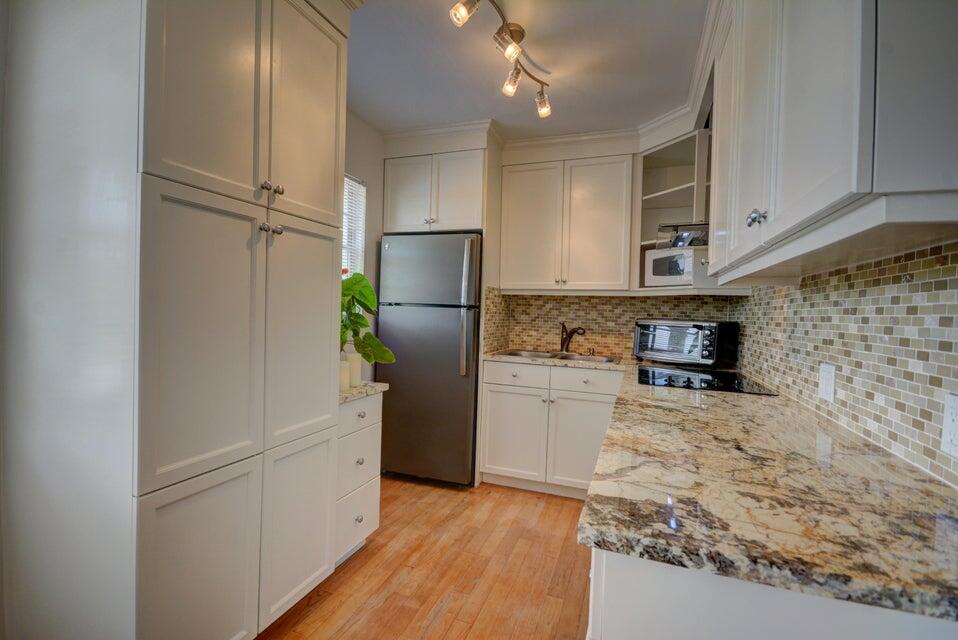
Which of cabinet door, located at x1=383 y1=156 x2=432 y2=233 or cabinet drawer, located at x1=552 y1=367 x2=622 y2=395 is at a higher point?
cabinet door, located at x1=383 y1=156 x2=432 y2=233

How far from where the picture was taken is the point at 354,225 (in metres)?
2.84

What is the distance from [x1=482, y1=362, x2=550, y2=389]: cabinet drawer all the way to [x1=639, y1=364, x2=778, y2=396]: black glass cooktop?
67cm

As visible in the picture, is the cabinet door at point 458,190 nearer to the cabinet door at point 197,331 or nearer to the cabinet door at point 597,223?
the cabinet door at point 597,223

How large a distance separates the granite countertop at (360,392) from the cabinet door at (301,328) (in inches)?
3.3

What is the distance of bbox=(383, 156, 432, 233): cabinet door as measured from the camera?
9.67ft

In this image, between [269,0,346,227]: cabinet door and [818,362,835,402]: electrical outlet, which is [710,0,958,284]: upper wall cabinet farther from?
[269,0,346,227]: cabinet door

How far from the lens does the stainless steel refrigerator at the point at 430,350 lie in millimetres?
2797

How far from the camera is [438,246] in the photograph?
2.84 metres

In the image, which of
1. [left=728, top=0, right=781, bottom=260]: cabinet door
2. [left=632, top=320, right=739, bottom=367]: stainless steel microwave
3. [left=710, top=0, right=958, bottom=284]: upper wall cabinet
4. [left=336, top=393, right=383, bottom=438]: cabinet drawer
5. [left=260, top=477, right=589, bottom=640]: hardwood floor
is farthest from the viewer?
[left=632, top=320, right=739, bottom=367]: stainless steel microwave

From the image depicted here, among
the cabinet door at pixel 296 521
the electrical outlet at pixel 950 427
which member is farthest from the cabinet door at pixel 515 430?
the electrical outlet at pixel 950 427

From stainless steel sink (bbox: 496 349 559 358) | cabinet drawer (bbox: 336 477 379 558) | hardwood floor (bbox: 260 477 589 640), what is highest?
stainless steel sink (bbox: 496 349 559 358)

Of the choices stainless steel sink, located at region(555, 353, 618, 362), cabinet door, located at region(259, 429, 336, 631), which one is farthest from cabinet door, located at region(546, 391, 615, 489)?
cabinet door, located at region(259, 429, 336, 631)

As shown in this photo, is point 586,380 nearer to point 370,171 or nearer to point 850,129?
point 370,171

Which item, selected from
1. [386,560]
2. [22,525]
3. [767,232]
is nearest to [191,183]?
[22,525]
